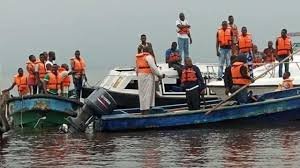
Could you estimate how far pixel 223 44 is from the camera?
794 inches

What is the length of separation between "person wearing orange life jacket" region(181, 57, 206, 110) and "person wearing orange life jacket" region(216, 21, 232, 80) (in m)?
3.83

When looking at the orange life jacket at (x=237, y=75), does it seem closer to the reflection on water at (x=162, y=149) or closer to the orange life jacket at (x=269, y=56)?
the reflection on water at (x=162, y=149)

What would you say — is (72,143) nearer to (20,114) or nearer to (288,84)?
(20,114)

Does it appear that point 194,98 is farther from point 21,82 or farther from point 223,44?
point 21,82

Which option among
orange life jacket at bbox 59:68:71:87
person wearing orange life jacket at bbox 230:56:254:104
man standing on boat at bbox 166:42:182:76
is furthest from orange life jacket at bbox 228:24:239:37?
orange life jacket at bbox 59:68:71:87

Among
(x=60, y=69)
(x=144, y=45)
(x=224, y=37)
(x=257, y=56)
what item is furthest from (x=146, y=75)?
(x=257, y=56)

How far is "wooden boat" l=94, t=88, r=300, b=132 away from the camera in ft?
51.7

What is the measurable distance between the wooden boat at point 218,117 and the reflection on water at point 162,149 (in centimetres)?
23

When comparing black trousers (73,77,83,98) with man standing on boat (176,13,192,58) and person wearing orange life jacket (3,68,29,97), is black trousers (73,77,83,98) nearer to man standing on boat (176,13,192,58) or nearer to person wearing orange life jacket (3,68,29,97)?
person wearing orange life jacket (3,68,29,97)

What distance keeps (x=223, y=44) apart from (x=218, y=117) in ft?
15.7

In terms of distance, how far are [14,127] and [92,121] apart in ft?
12.3

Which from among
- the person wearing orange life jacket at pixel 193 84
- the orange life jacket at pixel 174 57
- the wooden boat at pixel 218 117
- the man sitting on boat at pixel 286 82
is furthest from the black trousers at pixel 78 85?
the man sitting on boat at pixel 286 82

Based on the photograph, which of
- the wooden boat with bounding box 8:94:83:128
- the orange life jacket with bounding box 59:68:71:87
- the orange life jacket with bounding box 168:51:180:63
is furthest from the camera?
the orange life jacket with bounding box 59:68:71:87

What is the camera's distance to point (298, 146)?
1209 centimetres
